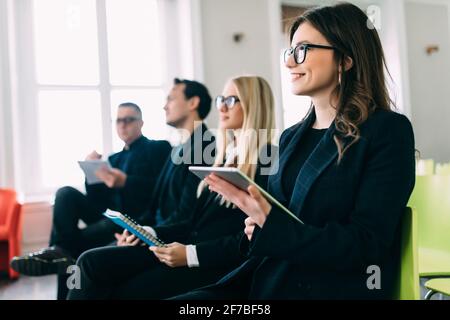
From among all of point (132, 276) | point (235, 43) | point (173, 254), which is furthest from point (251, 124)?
point (235, 43)

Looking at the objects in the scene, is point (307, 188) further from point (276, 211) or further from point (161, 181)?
point (161, 181)

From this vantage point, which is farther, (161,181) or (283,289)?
(161,181)

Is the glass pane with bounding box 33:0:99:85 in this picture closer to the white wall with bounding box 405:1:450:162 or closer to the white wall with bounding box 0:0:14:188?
the white wall with bounding box 0:0:14:188

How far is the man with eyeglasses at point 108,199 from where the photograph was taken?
1.92 meters

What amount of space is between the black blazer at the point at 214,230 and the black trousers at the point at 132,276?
5 cm

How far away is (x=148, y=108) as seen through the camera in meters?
2.46

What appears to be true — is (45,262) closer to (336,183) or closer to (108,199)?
(108,199)

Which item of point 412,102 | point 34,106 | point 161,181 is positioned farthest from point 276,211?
point 34,106

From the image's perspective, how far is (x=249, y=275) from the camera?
3.09ft

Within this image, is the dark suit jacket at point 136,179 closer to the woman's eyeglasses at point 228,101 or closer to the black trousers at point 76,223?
the black trousers at point 76,223

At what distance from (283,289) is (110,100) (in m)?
1.71

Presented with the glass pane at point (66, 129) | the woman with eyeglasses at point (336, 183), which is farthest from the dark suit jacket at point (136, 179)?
the woman with eyeglasses at point (336, 183)

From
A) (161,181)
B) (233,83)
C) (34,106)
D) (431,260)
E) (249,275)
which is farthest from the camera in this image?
(34,106)

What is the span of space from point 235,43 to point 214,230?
2.68m
